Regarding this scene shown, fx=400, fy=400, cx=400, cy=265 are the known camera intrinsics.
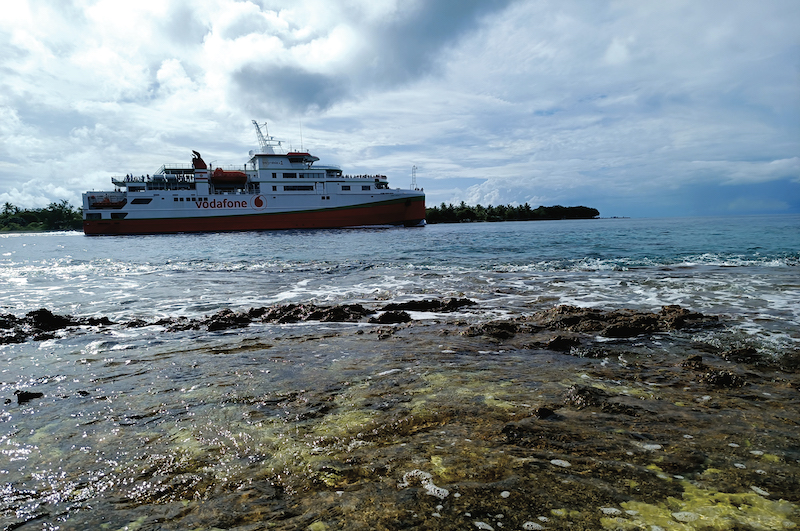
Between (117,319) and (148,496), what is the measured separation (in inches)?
261

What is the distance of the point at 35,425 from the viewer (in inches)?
128

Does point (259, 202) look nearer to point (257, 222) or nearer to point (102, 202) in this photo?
point (257, 222)

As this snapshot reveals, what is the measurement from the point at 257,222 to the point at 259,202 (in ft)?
8.10

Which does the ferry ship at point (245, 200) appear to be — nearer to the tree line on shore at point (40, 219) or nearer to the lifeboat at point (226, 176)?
the lifeboat at point (226, 176)

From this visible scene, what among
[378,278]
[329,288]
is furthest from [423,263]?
[329,288]

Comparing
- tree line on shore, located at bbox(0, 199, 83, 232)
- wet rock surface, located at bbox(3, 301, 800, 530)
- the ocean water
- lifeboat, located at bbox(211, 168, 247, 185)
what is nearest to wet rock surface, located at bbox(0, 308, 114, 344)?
the ocean water

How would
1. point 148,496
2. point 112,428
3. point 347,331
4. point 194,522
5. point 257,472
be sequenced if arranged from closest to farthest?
point 194,522 < point 148,496 < point 257,472 < point 112,428 < point 347,331

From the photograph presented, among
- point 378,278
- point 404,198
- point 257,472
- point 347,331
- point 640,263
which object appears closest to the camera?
point 257,472

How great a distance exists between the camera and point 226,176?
49125 millimetres

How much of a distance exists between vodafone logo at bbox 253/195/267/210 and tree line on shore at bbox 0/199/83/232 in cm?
8164

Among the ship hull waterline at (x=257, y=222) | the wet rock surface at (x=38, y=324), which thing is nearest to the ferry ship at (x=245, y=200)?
the ship hull waterline at (x=257, y=222)

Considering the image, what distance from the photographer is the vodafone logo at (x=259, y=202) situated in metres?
49.1

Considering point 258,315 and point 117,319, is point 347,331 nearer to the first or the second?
point 258,315

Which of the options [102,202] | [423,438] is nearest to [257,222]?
[102,202]
